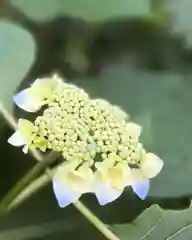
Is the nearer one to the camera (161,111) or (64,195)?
(64,195)

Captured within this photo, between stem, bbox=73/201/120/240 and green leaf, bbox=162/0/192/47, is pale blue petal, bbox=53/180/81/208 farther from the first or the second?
green leaf, bbox=162/0/192/47

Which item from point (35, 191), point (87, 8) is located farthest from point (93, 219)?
point (87, 8)

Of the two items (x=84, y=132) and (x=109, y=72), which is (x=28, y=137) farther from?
(x=109, y=72)

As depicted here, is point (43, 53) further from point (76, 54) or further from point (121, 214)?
point (121, 214)

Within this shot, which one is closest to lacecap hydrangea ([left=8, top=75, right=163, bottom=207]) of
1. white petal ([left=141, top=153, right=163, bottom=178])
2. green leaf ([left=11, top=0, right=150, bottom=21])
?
white petal ([left=141, top=153, right=163, bottom=178])

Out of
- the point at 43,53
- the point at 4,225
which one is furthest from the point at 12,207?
the point at 43,53

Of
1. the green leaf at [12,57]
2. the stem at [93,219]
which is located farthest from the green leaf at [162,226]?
the green leaf at [12,57]

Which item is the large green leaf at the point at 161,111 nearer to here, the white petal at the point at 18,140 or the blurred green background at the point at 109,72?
the blurred green background at the point at 109,72
